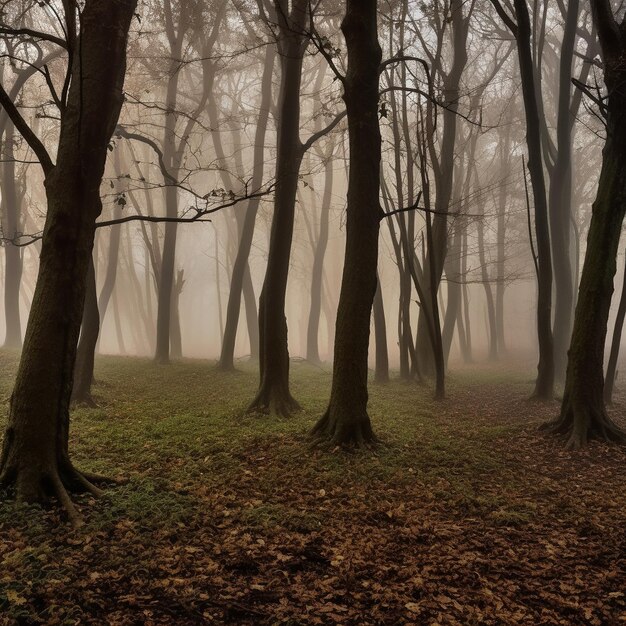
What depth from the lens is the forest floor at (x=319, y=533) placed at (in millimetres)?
3225

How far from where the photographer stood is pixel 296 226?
2872 centimetres

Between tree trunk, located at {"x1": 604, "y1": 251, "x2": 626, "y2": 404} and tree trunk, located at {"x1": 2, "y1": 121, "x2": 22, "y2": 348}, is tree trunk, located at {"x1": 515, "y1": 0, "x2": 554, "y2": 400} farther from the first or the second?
tree trunk, located at {"x1": 2, "y1": 121, "x2": 22, "y2": 348}

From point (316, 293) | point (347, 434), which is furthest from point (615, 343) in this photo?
point (316, 293)

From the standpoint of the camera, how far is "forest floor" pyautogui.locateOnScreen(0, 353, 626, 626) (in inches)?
127

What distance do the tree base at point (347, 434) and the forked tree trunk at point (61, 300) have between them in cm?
298

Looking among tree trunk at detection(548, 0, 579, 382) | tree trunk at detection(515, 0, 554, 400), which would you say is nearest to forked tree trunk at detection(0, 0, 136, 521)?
tree trunk at detection(515, 0, 554, 400)

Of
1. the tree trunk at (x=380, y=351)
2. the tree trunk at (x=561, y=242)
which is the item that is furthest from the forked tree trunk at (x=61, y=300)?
the tree trunk at (x=561, y=242)

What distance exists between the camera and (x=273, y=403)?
8.62m

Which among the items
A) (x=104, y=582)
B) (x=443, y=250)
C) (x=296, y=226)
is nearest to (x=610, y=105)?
(x=443, y=250)

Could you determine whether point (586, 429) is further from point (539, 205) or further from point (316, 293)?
point (316, 293)

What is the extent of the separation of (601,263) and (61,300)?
7000 mm

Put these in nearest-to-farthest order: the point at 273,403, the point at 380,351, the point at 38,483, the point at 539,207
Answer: the point at 38,483 → the point at 273,403 → the point at 539,207 → the point at 380,351

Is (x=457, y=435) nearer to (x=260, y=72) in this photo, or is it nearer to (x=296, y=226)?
(x=260, y=72)

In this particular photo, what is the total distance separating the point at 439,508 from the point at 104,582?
10.1 feet
